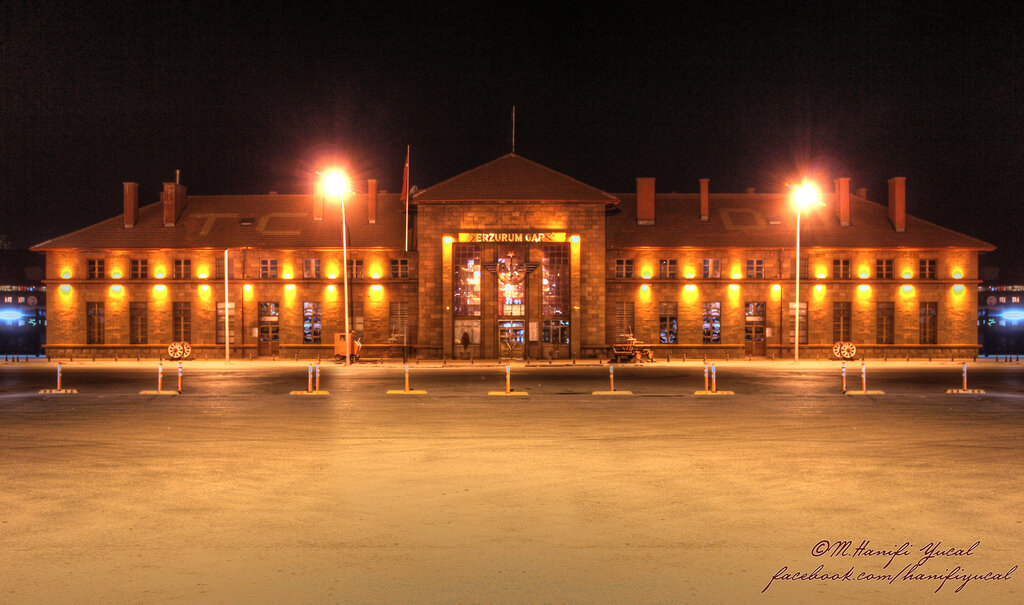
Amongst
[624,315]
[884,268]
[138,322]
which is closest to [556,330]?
[624,315]

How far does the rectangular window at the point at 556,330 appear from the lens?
51406mm

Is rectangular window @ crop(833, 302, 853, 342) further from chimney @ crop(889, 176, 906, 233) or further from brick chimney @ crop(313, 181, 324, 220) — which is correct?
brick chimney @ crop(313, 181, 324, 220)

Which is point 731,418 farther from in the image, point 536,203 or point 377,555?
point 536,203

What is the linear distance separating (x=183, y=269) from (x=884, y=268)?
51158 mm

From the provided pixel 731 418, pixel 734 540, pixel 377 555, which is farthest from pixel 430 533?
pixel 731 418

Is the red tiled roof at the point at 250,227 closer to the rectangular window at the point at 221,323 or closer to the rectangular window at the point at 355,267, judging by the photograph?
the rectangular window at the point at 355,267

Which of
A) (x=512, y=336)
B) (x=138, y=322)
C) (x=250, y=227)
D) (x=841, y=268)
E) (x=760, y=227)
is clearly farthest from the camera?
(x=250, y=227)

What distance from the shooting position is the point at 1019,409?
21062 mm

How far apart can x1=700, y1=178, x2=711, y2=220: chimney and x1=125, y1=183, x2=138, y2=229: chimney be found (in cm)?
4305

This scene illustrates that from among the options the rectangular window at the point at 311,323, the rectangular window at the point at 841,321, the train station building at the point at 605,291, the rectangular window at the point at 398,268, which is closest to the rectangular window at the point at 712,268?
the train station building at the point at 605,291

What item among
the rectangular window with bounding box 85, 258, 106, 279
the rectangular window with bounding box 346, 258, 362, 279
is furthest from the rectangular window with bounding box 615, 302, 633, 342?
the rectangular window with bounding box 85, 258, 106, 279

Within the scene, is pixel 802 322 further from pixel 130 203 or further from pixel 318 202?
pixel 130 203

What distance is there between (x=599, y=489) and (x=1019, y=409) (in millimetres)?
16540

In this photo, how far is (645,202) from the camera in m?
56.8
